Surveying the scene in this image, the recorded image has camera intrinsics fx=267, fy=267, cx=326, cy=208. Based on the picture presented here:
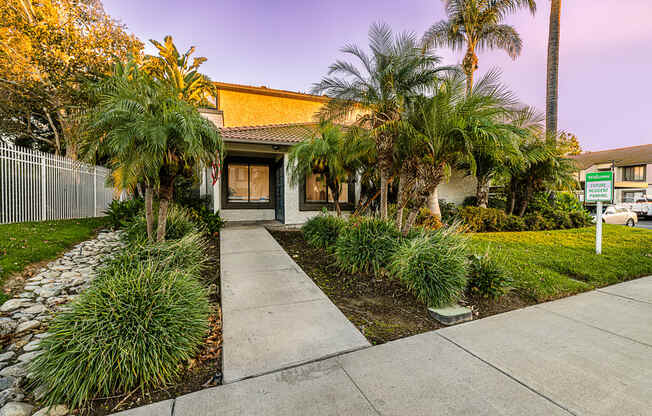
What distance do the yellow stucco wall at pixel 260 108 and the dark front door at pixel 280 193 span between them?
4.75 m

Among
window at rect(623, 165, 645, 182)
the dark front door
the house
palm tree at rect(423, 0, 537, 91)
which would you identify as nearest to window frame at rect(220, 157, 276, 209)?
the house

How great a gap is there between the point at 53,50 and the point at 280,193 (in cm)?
996

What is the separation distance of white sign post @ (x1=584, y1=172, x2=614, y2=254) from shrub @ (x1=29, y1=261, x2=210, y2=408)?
9061 millimetres

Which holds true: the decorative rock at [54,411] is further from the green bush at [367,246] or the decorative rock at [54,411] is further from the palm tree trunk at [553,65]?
the palm tree trunk at [553,65]

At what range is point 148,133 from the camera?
3.79 metres

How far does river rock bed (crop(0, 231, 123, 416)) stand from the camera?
2143mm

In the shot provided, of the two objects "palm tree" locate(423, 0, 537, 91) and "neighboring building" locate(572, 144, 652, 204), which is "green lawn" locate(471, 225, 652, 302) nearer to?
"palm tree" locate(423, 0, 537, 91)

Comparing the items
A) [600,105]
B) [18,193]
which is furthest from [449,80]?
[600,105]

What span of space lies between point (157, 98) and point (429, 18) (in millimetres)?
14523

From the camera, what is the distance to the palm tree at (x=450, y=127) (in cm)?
470

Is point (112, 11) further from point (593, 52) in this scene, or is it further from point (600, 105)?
point (600, 105)

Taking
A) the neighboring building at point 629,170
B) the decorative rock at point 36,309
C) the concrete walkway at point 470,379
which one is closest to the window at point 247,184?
the decorative rock at point 36,309

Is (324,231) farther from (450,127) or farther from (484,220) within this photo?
(484,220)

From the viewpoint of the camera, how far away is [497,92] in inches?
204
